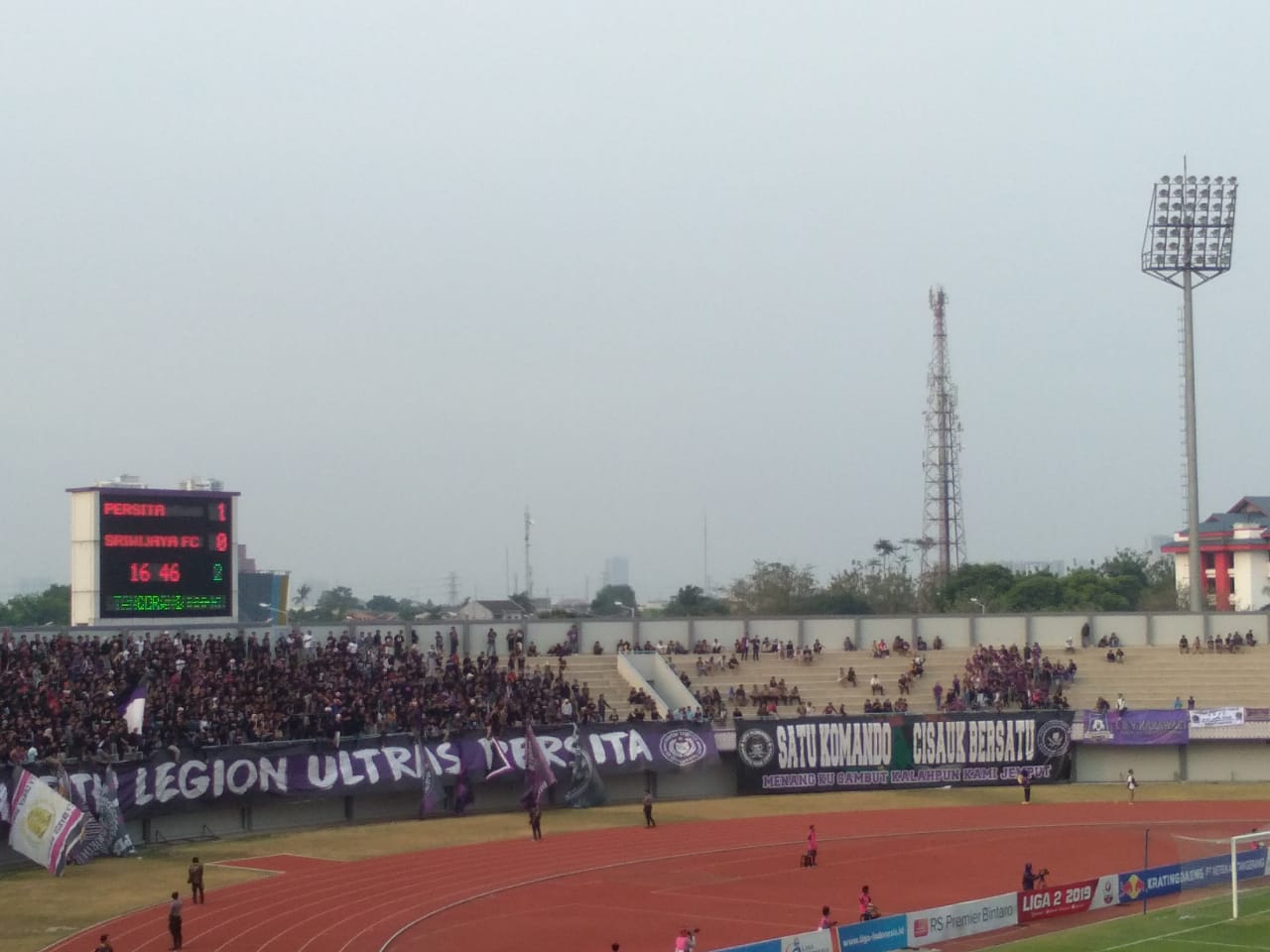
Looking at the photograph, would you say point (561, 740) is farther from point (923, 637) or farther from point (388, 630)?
point (923, 637)

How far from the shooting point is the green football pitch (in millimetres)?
29609

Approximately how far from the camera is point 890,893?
36.8 metres

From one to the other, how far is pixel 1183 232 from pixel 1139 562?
247ft

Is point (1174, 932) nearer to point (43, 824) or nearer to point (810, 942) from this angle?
point (810, 942)

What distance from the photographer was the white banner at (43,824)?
125ft

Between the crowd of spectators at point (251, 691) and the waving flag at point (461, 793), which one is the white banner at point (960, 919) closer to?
the waving flag at point (461, 793)

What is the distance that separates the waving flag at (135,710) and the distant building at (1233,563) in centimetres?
7890

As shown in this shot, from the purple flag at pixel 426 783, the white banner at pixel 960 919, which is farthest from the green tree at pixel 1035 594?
the white banner at pixel 960 919

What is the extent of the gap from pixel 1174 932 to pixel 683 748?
84.6 feet

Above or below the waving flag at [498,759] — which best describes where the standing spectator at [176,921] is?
below

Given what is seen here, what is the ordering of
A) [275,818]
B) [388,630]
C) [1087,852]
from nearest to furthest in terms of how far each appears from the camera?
[1087,852], [275,818], [388,630]

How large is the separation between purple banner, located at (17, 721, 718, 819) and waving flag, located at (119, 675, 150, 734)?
136 cm

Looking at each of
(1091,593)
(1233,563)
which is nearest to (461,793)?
(1091,593)

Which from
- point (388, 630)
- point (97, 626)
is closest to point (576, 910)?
point (97, 626)
